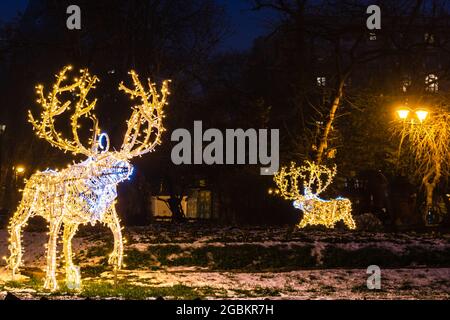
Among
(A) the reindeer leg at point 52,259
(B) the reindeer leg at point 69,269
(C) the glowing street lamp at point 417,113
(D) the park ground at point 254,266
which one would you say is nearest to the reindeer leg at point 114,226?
(D) the park ground at point 254,266

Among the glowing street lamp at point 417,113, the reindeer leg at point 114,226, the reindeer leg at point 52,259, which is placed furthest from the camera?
the glowing street lamp at point 417,113

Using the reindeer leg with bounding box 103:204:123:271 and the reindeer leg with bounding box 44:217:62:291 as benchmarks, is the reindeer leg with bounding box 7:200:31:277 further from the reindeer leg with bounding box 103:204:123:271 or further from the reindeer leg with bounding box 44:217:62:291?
the reindeer leg with bounding box 103:204:123:271

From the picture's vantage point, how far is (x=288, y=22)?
2678 cm

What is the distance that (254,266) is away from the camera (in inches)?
668

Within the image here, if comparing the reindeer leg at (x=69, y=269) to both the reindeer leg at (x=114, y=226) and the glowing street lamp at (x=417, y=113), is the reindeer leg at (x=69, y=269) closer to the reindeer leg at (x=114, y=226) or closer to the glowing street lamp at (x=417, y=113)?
the reindeer leg at (x=114, y=226)

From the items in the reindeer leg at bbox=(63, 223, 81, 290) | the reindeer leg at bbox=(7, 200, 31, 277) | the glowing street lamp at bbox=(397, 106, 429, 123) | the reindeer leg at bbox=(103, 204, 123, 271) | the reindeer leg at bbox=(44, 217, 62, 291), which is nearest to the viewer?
the reindeer leg at bbox=(44, 217, 62, 291)

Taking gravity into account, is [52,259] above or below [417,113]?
below

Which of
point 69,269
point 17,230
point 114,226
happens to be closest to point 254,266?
point 114,226

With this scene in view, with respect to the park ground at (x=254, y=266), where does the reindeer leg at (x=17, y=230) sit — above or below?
above

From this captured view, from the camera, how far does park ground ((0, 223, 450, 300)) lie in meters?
12.6

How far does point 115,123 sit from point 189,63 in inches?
Answer: 160

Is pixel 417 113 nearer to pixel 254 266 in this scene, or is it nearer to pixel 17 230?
pixel 254 266

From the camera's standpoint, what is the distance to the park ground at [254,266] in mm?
12602

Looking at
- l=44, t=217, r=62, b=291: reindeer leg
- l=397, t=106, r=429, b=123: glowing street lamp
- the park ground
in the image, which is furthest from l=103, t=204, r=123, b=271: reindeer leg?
l=397, t=106, r=429, b=123: glowing street lamp
